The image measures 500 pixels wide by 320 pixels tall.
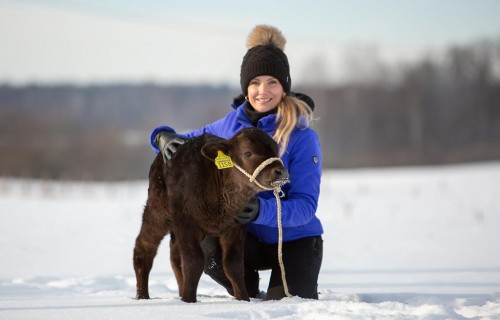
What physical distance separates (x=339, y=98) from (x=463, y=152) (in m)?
17.9

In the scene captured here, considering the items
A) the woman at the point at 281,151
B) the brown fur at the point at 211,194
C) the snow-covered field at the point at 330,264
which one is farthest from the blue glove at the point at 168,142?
the snow-covered field at the point at 330,264

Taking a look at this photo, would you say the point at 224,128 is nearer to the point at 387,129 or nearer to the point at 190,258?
the point at 190,258

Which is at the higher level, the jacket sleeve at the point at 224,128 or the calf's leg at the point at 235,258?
the jacket sleeve at the point at 224,128

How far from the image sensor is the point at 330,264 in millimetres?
8906

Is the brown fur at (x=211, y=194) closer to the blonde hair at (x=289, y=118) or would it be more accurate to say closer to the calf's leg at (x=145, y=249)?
the calf's leg at (x=145, y=249)

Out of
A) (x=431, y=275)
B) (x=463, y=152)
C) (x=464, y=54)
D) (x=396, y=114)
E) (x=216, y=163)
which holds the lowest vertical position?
(x=431, y=275)

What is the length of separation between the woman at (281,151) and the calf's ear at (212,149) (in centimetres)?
57

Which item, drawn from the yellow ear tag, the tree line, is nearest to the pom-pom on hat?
the yellow ear tag

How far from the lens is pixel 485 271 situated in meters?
7.72

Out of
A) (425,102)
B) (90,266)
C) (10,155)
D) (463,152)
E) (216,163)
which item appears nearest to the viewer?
(216,163)

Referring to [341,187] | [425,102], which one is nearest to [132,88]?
[425,102]

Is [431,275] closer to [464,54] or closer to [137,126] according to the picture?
[464,54]

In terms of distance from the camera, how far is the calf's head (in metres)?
4.19

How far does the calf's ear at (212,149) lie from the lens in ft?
14.7
